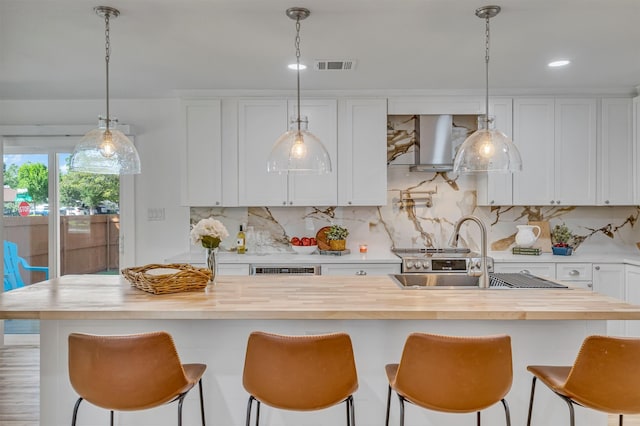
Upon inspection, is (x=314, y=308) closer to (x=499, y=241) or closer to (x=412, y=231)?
(x=412, y=231)

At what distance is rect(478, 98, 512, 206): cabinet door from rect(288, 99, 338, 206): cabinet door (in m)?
1.47

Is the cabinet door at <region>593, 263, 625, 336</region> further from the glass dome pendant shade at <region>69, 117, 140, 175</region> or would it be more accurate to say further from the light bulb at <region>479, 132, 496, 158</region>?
the glass dome pendant shade at <region>69, 117, 140, 175</region>

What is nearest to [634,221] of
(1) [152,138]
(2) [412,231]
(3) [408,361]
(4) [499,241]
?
(4) [499,241]

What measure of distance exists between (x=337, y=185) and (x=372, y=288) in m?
1.87

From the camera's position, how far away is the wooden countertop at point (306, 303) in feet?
6.05

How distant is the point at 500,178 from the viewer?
4109 millimetres

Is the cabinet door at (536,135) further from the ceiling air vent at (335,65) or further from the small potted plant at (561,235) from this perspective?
the ceiling air vent at (335,65)

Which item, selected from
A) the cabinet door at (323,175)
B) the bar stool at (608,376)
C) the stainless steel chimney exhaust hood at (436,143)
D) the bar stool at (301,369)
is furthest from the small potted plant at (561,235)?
the bar stool at (301,369)

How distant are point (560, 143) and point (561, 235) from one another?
3.14 feet

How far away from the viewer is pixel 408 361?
1.67 metres

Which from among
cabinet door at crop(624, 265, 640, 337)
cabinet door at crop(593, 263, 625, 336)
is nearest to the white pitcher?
cabinet door at crop(593, 263, 625, 336)

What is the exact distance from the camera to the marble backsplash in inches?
174

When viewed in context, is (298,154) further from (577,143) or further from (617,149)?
(617,149)

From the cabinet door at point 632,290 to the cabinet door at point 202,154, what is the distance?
12.3 feet
